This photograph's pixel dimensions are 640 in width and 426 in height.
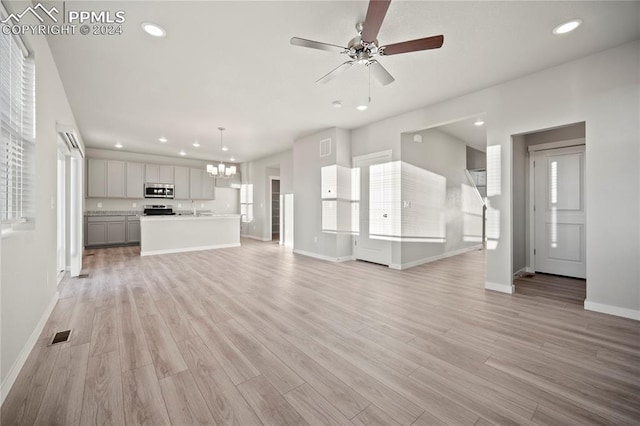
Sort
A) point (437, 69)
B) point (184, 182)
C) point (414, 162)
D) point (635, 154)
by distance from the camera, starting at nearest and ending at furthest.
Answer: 1. point (635, 154)
2. point (437, 69)
3. point (414, 162)
4. point (184, 182)

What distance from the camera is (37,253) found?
2.37m

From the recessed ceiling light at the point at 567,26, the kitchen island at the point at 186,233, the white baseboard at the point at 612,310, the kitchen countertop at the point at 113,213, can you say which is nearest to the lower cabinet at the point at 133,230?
the kitchen countertop at the point at 113,213

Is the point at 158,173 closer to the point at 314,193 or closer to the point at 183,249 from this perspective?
the point at 183,249

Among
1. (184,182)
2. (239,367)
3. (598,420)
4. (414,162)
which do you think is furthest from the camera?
(184,182)

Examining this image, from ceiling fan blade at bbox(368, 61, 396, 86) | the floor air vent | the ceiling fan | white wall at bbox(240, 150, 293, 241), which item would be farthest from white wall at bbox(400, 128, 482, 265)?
the floor air vent

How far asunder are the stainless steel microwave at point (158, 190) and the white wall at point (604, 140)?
8833 millimetres

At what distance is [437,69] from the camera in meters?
3.22

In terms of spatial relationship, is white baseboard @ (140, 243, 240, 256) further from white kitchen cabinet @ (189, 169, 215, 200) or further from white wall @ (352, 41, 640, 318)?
white wall @ (352, 41, 640, 318)

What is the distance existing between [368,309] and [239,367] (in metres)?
1.56

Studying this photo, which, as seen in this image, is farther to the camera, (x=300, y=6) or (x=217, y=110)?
(x=217, y=110)

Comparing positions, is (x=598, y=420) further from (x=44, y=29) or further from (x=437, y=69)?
(x=44, y=29)

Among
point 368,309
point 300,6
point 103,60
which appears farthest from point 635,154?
point 103,60

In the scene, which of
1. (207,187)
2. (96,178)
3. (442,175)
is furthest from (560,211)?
(96,178)

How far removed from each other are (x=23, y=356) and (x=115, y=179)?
23.1 feet
